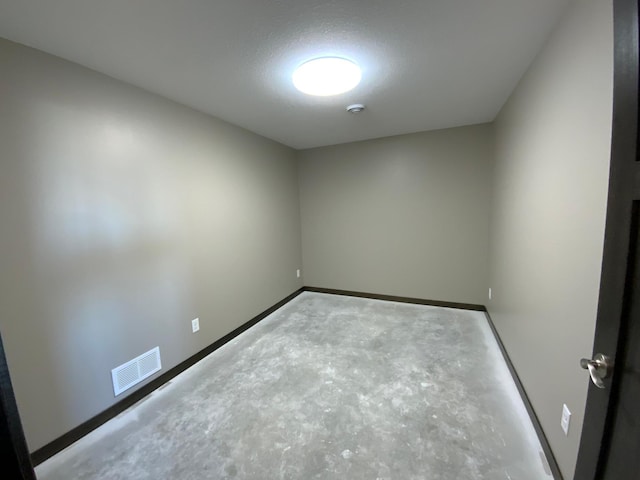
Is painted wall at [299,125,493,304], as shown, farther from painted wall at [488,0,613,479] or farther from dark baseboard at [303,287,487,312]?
painted wall at [488,0,613,479]

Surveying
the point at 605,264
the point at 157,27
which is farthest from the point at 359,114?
the point at 605,264

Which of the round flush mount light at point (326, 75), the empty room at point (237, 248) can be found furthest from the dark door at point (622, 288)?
the round flush mount light at point (326, 75)

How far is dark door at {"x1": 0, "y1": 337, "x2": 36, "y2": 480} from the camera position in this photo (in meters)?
0.72

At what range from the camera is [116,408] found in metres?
1.94

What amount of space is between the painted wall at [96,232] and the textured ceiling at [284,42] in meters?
0.26

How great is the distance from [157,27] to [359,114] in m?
1.86

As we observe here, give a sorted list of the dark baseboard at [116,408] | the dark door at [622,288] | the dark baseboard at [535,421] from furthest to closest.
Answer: the dark baseboard at [116,408] < the dark baseboard at [535,421] < the dark door at [622,288]

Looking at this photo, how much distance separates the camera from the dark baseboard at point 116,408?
1.60m

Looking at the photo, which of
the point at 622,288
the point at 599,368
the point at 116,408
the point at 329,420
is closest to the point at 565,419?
the point at 599,368

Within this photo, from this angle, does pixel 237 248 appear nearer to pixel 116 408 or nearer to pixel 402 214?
pixel 116 408

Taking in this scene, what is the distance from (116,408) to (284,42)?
8.65ft

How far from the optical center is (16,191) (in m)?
1.50

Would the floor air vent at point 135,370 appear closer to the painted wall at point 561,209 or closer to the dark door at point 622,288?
the dark door at point 622,288

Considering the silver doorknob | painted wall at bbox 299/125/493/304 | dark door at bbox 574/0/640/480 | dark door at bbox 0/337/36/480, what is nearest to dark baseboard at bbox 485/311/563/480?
dark door at bbox 574/0/640/480
